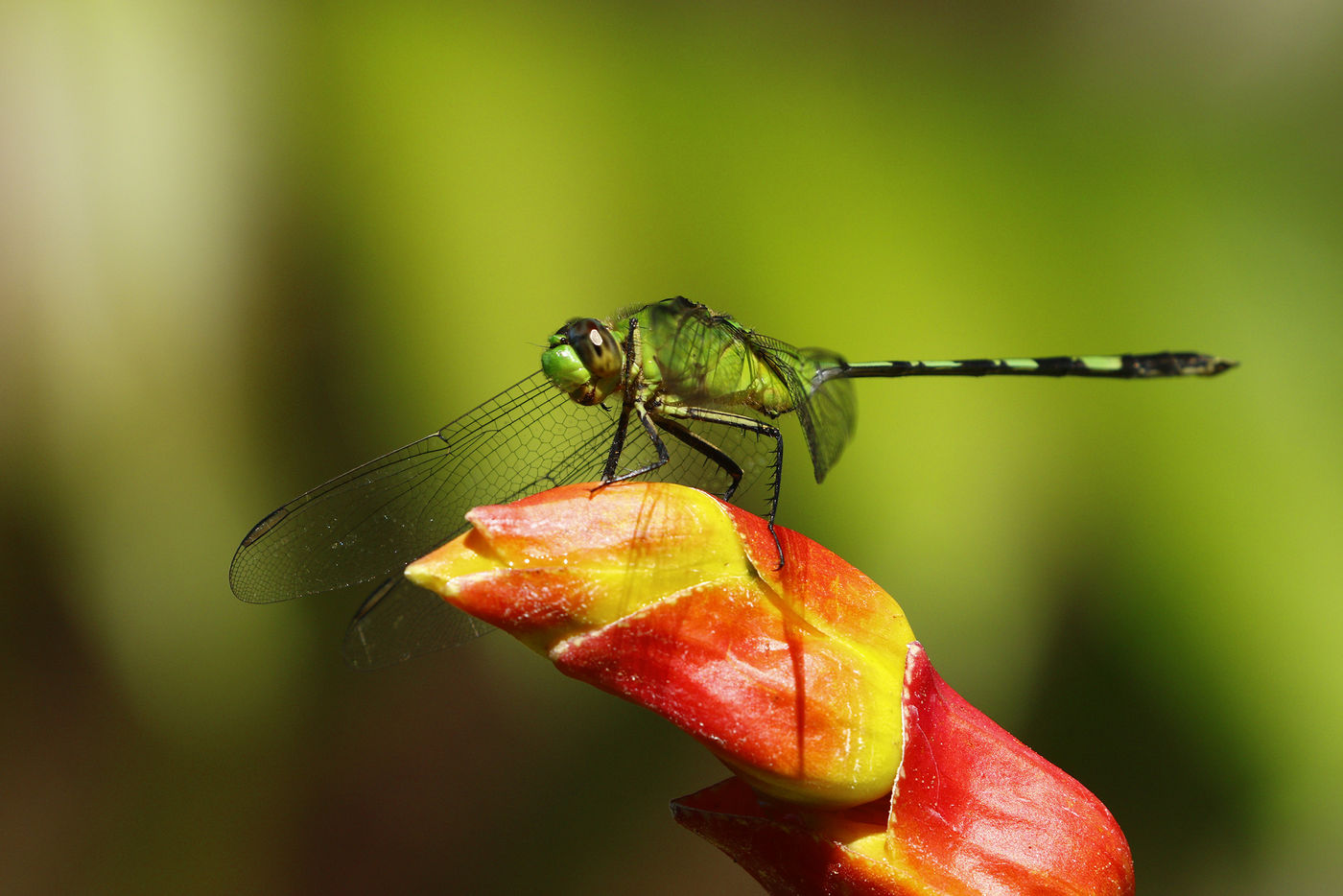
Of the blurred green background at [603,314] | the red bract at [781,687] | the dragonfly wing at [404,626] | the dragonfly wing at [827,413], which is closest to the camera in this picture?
the red bract at [781,687]

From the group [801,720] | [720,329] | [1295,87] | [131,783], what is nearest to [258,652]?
[131,783]

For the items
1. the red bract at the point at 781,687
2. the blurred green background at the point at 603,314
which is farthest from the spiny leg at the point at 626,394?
the blurred green background at the point at 603,314

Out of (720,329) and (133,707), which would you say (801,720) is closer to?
(720,329)

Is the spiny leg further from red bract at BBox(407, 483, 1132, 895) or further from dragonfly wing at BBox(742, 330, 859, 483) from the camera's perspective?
red bract at BBox(407, 483, 1132, 895)

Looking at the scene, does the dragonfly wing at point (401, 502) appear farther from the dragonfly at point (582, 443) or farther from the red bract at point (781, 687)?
the red bract at point (781, 687)

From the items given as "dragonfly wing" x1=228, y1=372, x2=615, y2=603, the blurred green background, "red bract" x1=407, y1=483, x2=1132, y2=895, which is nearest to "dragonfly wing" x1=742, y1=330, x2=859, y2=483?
"dragonfly wing" x1=228, y1=372, x2=615, y2=603

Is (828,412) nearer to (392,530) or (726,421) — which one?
(726,421)
